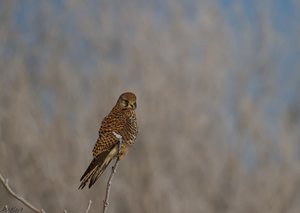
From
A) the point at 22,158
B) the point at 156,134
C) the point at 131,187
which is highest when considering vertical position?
the point at 156,134

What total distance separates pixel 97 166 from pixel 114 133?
8cm

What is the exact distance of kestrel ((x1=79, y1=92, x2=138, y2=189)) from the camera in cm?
130

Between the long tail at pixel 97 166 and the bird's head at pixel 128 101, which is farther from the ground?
the bird's head at pixel 128 101

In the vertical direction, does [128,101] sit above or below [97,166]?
above

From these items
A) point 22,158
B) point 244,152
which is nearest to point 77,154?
point 22,158

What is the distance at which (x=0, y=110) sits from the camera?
23.0ft

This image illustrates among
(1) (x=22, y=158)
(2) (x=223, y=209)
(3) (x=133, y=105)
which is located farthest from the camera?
(2) (x=223, y=209)

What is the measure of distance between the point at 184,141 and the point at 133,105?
617cm

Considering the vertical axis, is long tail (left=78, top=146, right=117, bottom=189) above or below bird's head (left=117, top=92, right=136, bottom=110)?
below

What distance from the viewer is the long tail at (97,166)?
1240 millimetres

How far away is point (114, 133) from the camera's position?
1354 millimetres

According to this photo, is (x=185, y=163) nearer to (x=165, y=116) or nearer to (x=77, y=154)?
(x=165, y=116)

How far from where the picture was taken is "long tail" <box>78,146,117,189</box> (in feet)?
4.07

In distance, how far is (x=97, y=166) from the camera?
A: 1.31 m
